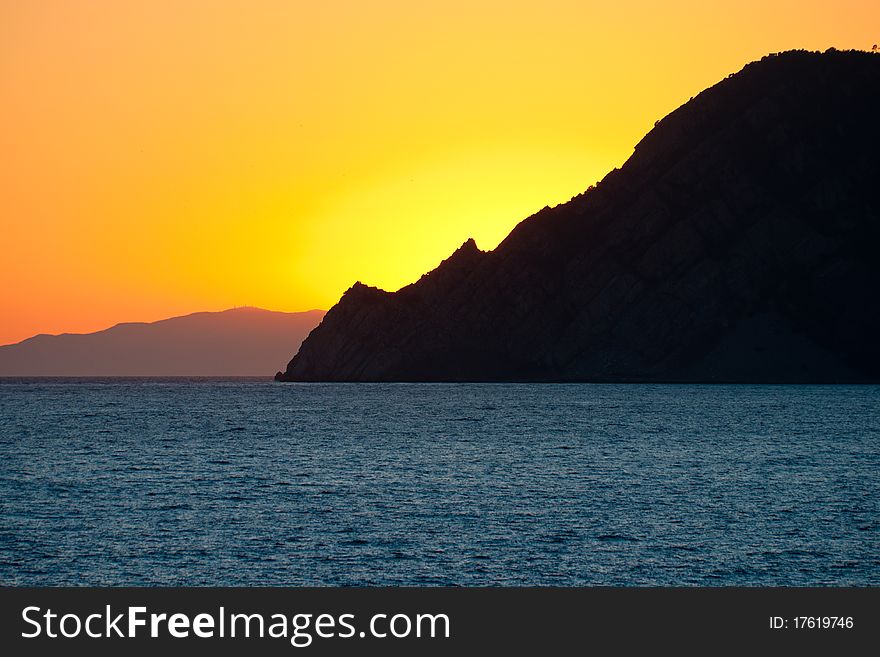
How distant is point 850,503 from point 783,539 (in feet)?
43.6

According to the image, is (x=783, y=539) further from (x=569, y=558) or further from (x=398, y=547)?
(x=398, y=547)

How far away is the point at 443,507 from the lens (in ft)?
190

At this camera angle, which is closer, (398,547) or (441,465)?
(398,547)

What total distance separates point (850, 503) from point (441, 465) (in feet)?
101

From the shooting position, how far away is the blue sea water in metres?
41.9

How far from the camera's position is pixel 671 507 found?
58000 millimetres

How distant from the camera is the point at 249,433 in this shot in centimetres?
11881

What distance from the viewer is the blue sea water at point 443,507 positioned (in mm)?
41906
